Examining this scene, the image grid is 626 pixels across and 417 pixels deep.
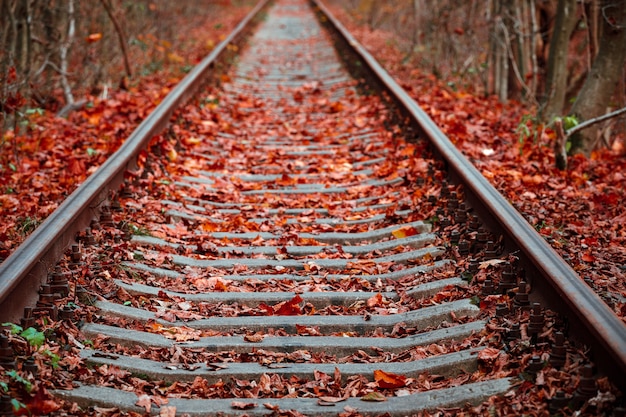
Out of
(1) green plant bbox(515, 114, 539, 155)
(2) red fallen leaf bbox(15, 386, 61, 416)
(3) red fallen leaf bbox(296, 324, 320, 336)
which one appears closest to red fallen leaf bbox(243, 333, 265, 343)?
(3) red fallen leaf bbox(296, 324, 320, 336)

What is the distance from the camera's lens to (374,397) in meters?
4.23

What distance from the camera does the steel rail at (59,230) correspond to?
450cm

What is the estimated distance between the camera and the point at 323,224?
6.98m

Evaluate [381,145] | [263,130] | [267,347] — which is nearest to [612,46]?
[381,145]

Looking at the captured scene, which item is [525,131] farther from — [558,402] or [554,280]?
[558,402]

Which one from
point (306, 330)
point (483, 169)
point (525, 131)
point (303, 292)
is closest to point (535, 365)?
point (306, 330)

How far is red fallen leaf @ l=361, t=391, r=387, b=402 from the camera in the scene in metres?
4.22

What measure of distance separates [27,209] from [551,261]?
4.32 metres

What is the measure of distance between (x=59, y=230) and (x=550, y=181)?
15.2 feet

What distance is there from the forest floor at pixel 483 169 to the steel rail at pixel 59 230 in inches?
17.8

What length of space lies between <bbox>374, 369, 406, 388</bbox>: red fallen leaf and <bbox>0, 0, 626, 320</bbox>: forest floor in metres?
1.34

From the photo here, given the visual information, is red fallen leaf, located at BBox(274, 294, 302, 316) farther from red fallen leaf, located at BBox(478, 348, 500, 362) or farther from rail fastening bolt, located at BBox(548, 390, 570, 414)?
rail fastening bolt, located at BBox(548, 390, 570, 414)

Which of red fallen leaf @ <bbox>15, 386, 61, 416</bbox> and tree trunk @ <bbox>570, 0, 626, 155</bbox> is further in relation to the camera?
tree trunk @ <bbox>570, 0, 626, 155</bbox>

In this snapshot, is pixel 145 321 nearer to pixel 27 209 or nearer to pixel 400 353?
pixel 400 353
